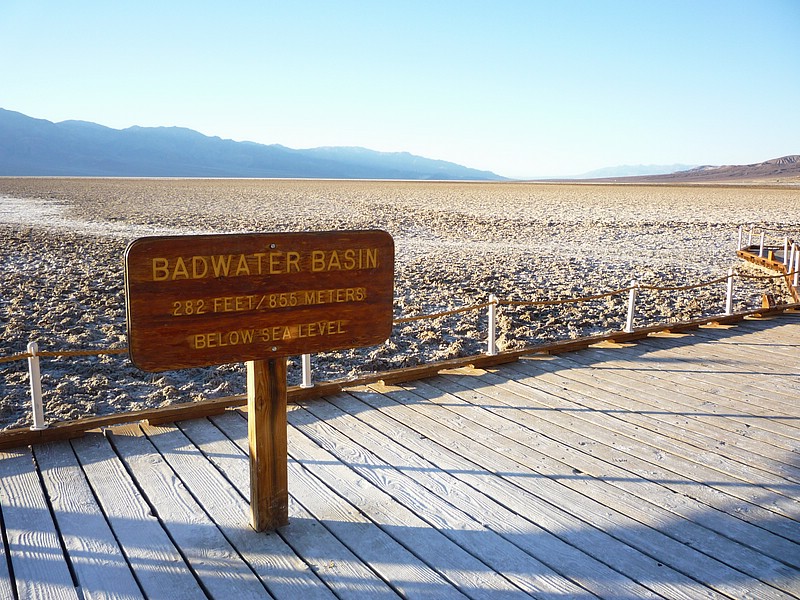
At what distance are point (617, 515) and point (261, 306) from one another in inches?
80.7

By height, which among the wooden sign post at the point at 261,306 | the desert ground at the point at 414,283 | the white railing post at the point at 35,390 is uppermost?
the wooden sign post at the point at 261,306

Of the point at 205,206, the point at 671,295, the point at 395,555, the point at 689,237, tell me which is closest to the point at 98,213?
the point at 205,206

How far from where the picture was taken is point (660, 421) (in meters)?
5.20

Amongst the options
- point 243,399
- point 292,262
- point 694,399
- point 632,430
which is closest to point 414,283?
point 694,399

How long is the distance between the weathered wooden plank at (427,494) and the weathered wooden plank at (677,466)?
3.86 ft

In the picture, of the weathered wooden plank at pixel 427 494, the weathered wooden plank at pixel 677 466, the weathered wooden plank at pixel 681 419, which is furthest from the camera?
the weathered wooden plank at pixel 681 419

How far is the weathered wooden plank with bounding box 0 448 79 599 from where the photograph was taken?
3.09 m

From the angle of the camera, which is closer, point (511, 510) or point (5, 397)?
point (511, 510)

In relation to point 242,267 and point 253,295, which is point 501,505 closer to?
point 253,295

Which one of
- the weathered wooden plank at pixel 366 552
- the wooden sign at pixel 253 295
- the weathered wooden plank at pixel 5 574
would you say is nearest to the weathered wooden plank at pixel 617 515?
the weathered wooden plank at pixel 366 552

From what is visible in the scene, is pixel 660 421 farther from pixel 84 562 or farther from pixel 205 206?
pixel 205 206

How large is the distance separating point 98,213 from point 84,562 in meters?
32.4

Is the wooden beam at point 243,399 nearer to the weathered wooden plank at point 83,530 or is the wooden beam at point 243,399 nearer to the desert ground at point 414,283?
the weathered wooden plank at point 83,530

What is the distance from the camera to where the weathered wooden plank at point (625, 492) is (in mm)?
3359
